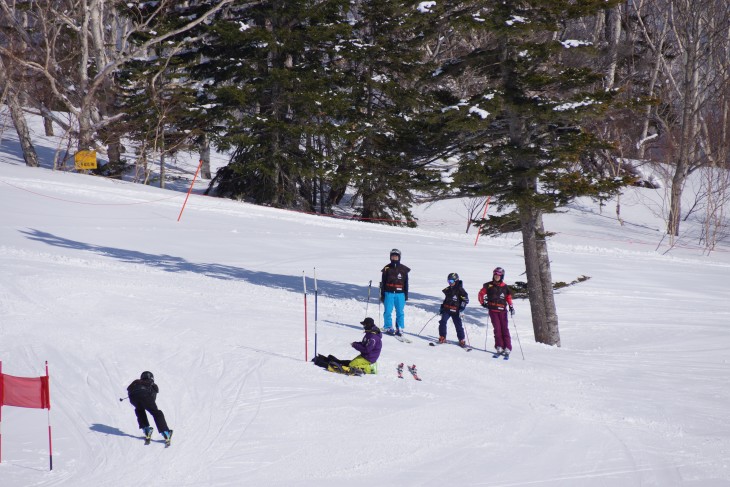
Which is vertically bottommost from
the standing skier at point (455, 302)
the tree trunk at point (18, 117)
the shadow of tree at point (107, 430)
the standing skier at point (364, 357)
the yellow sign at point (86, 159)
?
the shadow of tree at point (107, 430)

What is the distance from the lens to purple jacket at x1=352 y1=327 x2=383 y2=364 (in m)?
11.9

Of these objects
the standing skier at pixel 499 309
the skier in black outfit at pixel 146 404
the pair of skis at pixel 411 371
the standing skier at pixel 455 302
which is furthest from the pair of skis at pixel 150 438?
the standing skier at pixel 499 309

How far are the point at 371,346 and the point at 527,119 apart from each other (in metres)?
7.07

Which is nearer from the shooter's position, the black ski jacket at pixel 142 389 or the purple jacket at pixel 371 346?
the black ski jacket at pixel 142 389

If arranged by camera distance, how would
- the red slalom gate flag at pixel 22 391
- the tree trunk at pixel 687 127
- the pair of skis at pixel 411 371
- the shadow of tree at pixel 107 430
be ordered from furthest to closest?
the tree trunk at pixel 687 127 → the pair of skis at pixel 411 371 → the shadow of tree at pixel 107 430 → the red slalom gate flag at pixel 22 391

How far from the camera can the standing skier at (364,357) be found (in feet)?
39.1

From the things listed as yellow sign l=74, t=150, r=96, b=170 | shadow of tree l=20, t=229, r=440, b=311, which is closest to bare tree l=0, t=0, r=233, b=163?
yellow sign l=74, t=150, r=96, b=170

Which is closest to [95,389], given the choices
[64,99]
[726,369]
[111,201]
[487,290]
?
[487,290]

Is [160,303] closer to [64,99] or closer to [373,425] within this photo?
[373,425]

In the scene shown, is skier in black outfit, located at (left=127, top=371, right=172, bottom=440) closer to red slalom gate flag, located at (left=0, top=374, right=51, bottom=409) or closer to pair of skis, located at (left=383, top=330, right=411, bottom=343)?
red slalom gate flag, located at (left=0, top=374, right=51, bottom=409)

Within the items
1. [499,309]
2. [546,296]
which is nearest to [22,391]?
[499,309]

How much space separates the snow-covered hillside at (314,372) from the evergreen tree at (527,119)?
3018mm

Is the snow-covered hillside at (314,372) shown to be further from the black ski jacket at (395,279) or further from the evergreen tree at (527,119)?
the evergreen tree at (527,119)

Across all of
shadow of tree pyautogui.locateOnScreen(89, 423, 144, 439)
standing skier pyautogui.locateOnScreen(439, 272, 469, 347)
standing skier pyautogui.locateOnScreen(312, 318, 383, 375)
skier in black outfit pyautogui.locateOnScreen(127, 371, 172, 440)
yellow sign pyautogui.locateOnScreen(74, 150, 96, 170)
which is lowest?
shadow of tree pyautogui.locateOnScreen(89, 423, 144, 439)
